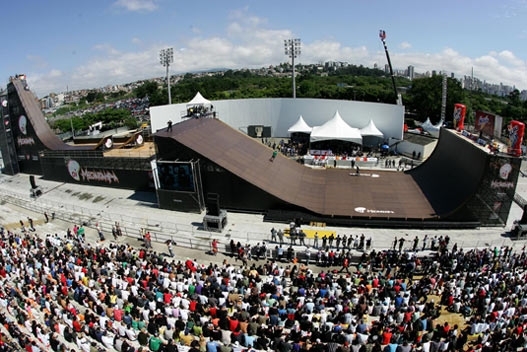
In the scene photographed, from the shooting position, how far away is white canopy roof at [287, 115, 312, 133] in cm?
4491

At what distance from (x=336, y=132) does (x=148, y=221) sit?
82.3ft

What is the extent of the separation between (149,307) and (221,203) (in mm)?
12607

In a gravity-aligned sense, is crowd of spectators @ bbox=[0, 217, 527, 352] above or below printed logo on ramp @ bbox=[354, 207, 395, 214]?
below

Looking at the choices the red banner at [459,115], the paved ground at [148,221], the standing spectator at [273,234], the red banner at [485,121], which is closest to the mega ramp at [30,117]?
the paved ground at [148,221]

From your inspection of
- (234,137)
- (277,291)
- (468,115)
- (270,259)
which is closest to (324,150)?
(234,137)

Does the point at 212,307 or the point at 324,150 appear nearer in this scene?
the point at 212,307

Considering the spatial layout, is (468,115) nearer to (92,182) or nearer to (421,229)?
(421,229)

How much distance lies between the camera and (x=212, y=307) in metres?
13.0

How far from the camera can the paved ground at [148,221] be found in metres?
20.7

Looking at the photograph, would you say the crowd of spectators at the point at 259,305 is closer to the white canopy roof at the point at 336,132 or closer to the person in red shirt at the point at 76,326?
the person in red shirt at the point at 76,326

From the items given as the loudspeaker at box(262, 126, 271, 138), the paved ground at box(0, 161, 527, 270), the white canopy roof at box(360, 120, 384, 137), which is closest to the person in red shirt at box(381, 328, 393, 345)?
the paved ground at box(0, 161, 527, 270)

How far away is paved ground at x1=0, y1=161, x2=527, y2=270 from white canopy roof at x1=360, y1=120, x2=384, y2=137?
1512 centimetres

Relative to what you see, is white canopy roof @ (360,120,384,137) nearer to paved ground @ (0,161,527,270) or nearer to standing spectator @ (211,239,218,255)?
paved ground @ (0,161,527,270)

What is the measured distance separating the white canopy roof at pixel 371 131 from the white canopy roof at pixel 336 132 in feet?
2.33
